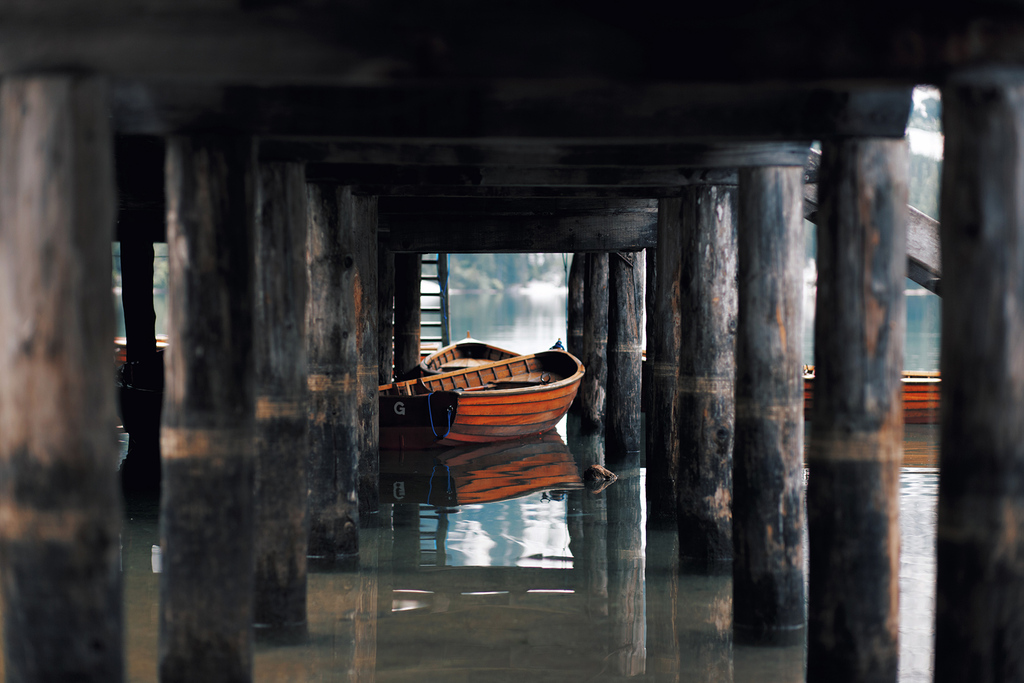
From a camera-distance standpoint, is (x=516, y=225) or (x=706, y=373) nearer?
(x=706, y=373)

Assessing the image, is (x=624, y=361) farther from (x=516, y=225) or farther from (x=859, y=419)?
(x=859, y=419)

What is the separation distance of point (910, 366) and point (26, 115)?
27655 millimetres

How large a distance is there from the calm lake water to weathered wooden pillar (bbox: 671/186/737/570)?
37 centimetres

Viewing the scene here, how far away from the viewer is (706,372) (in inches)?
272

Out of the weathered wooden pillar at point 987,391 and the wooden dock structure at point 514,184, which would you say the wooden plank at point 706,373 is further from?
the weathered wooden pillar at point 987,391

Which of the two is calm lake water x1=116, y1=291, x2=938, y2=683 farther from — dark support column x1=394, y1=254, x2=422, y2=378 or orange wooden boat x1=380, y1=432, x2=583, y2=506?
dark support column x1=394, y1=254, x2=422, y2=378

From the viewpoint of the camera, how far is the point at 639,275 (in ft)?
41.8

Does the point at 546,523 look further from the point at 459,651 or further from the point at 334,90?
the point at 334,90

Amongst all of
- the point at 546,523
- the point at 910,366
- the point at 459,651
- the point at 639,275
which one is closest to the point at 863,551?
the point at 459,651

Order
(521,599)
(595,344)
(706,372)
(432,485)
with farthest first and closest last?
1. (595,344)
2. (432,485)
3. (706,372)
4. (521,599)

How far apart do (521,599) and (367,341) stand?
3.06 metres

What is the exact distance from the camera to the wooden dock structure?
317 cm

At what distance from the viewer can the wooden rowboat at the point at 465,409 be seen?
40.4 feet

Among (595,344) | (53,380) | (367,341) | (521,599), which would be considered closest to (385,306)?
(595,344)
